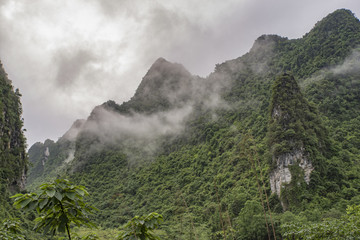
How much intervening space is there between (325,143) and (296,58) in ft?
132

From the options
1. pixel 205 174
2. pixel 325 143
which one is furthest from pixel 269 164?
pixel 205 174

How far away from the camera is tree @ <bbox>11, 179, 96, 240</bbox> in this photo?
6.76 ft

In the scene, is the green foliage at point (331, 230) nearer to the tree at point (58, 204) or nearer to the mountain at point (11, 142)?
the tree at point (58, 204)

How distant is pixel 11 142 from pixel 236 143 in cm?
3839

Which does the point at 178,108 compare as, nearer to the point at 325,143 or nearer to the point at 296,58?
the point at 296,58

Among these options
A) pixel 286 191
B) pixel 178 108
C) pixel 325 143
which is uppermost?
pixel 178 108

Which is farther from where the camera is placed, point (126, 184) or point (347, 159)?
point (126, 184)

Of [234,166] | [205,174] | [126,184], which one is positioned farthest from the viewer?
[126,184]

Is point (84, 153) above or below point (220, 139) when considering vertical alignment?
above

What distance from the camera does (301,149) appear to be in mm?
34281

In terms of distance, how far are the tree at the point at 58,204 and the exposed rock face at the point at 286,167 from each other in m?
34.0

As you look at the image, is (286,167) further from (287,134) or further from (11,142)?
(11,142)

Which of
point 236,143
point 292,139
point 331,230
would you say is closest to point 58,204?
point 331,230

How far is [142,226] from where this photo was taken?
2.77 m
